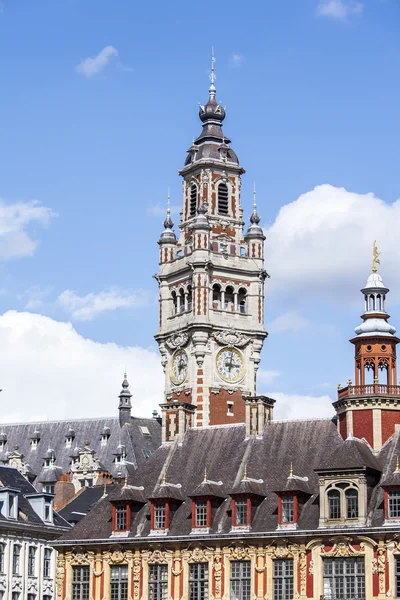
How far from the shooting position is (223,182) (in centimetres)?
15338

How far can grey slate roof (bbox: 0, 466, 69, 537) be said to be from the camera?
4078 inches

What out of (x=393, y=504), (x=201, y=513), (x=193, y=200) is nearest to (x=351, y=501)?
(x=393, y=504)

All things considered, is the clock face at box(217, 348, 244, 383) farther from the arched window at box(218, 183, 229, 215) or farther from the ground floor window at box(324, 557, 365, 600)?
the ground floor window at box(324, 557, 365, 600)

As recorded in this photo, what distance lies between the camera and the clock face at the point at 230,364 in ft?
477

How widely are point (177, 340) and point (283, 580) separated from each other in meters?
63.1

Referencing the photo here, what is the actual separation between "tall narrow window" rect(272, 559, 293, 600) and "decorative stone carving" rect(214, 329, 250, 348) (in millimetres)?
60803

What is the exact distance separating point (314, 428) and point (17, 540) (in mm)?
23484

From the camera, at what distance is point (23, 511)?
4195 inches

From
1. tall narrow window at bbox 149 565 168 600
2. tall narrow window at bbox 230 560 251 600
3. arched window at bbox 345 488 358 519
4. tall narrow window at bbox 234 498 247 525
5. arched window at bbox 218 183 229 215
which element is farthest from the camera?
arched window at bbox 218 183 229 215

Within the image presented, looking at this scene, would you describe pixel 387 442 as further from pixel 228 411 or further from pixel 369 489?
pixel 228 411

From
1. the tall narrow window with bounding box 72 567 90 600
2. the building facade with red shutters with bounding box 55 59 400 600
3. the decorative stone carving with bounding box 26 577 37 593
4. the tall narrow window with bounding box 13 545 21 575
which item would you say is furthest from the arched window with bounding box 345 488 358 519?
the decorative stone carving with bounding box 26 577 37 593

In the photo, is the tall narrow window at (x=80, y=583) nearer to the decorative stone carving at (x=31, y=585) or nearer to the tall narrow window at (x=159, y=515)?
the tall narrow window at (x=159, y=515)

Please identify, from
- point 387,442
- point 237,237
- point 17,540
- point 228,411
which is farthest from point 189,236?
point 387,442

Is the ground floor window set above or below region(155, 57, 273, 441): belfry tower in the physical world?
below
